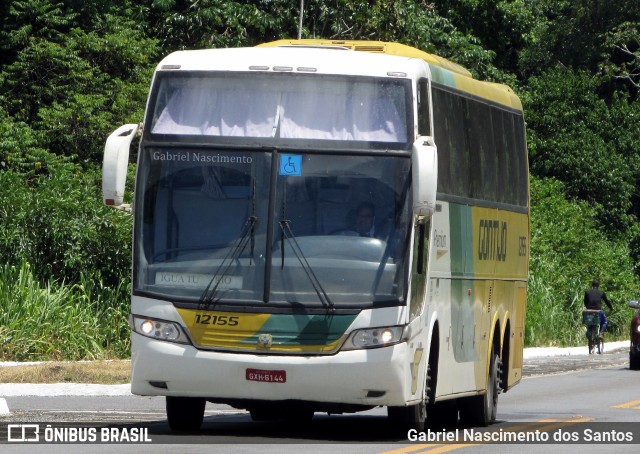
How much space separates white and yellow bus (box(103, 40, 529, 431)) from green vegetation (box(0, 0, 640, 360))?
993cm

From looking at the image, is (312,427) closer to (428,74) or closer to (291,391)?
(291,391)

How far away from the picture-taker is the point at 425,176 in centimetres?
1248

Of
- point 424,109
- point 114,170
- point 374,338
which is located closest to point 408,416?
point 374,338

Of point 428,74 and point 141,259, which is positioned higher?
point 428,74

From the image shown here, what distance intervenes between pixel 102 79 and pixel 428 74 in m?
18.5

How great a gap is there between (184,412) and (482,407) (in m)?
4.00

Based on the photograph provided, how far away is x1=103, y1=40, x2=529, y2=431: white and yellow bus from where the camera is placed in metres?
12.5

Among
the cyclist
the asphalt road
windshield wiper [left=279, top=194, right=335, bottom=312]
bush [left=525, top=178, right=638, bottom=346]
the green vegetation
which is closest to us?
the asphalt road

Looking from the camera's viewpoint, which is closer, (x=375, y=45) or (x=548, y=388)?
(x=375, y=45)

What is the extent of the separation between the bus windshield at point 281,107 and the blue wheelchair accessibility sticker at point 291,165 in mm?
172

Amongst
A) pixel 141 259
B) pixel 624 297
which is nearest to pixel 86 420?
pixel 141 259

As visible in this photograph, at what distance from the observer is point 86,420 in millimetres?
15086

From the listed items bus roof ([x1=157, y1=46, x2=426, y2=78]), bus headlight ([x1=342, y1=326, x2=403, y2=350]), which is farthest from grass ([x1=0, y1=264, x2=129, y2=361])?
bus headlight ([x1=342, y1=326, x2=403, y2=350])

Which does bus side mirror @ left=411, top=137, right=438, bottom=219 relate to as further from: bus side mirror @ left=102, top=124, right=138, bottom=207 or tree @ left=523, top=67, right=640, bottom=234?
tree @ left=523, top=67, right=640, bottom=234
